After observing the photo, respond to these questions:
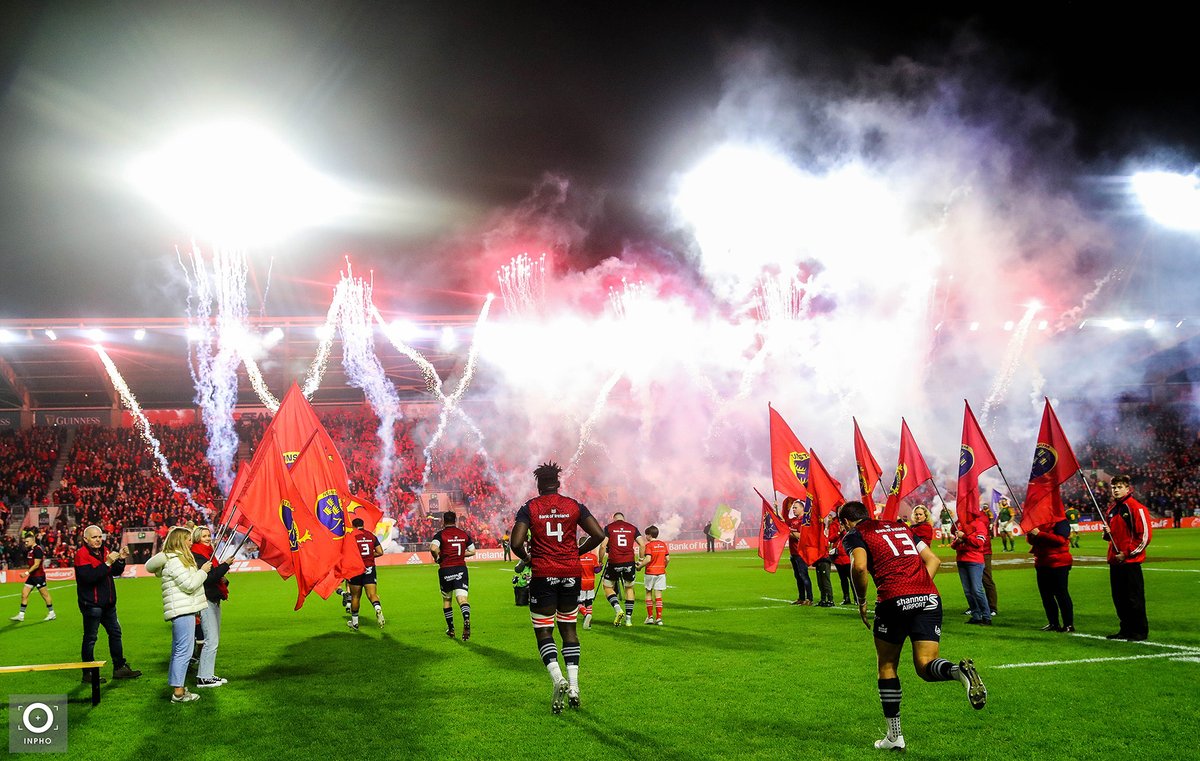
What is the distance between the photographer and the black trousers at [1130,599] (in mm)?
11695

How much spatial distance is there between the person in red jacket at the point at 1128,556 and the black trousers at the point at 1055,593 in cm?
77

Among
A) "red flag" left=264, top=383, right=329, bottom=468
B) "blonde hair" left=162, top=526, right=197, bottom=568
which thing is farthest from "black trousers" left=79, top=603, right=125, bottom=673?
"red flag" left=264, top=383, right=329, bottom=468

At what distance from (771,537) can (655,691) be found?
1030cm

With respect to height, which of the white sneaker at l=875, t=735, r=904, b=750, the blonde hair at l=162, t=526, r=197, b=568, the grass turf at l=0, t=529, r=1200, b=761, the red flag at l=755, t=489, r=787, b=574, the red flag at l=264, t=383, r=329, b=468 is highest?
the red flag at l=264, t=383, r=329, b=468

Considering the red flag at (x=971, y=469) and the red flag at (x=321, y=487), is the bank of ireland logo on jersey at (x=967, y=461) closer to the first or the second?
the red flag at (x=971, y=469)

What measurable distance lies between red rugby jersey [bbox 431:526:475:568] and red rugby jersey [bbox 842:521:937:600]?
9167 millimetres

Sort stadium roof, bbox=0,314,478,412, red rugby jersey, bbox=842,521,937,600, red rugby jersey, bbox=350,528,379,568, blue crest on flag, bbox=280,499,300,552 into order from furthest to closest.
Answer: stadium roof, bbox=0,314,478,412
red rugby jersey, bbox=350,528,379,568
blue crest on flag, bbox=280,499,300,552
red rugby jersey, bbox=842,521,937,600

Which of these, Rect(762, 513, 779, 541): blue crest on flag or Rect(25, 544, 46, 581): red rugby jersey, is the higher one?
Rect(762, 513, 779, 541): blue crest on flag

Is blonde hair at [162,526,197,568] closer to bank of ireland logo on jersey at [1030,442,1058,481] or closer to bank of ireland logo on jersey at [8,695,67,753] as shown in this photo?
bank of ireland logo on jersey at [8,695,67,753]

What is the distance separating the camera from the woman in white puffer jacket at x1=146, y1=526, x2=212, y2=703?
9641 millimetres

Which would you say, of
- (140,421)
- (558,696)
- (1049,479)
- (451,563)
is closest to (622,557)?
(451,563)

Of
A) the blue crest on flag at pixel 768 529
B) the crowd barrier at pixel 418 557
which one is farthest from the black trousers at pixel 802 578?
the crowd barrier at pixel 418 557

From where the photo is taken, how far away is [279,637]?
1555cm

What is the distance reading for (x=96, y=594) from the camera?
37.7 ft
